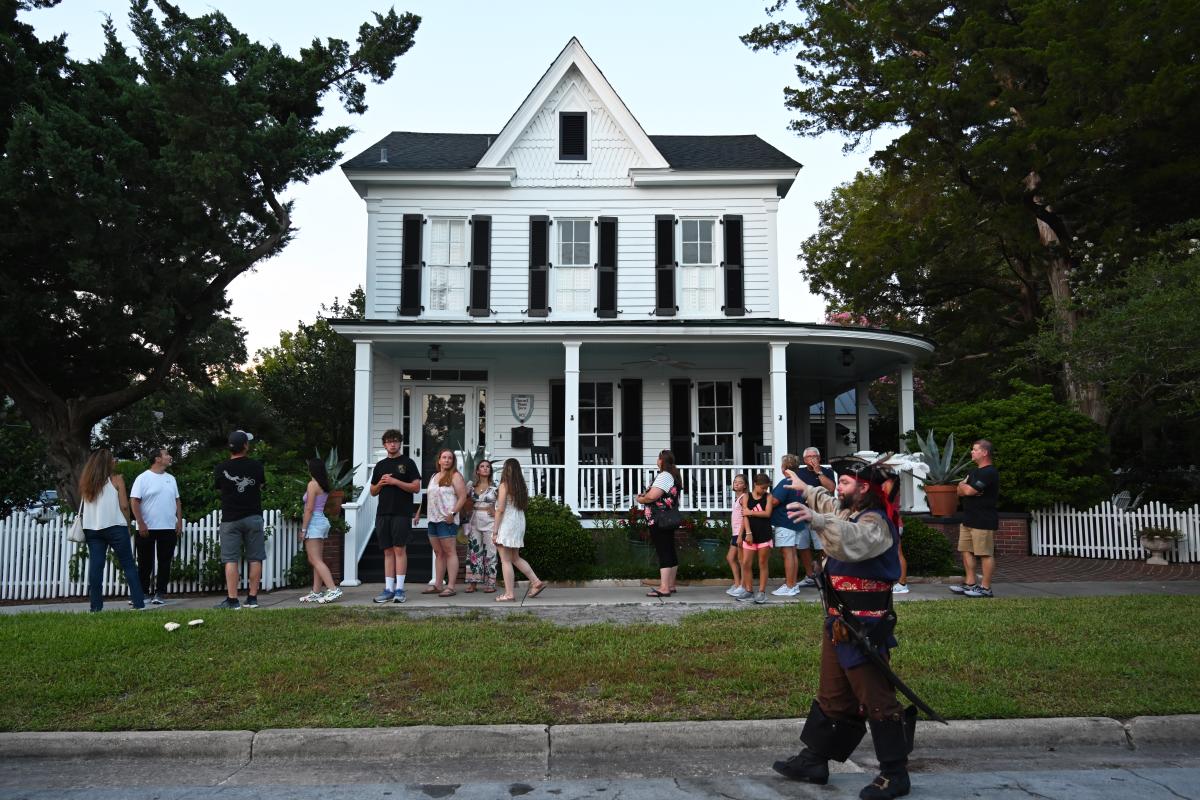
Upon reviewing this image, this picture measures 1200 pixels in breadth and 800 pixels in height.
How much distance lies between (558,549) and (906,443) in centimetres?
704

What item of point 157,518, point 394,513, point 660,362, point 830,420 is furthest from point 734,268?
point 157,518

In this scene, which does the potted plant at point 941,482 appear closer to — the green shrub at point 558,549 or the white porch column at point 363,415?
the green shrub at point 558,549

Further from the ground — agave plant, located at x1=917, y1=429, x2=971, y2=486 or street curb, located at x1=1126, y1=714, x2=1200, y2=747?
agave plant, located at x1=917, y1=429, x2=971, y2=486

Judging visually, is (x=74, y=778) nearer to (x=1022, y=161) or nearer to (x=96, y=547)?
(x=96, y=547)

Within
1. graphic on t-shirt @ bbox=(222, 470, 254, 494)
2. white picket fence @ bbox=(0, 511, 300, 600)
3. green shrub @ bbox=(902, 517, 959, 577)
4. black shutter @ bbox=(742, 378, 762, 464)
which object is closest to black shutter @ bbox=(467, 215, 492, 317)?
black shutter @ bbox=(742, 378, 762, 464)

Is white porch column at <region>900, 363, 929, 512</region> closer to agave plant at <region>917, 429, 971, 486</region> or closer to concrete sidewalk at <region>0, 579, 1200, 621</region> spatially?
agave plant at <region>917, 429, 971, 486</region>

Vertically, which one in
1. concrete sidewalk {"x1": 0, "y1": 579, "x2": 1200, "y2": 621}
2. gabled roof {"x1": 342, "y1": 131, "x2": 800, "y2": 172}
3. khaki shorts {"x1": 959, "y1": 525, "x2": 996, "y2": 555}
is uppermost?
gabled roof {"x1": 342, "y1": 131, "x2": 800, "y2": 172}

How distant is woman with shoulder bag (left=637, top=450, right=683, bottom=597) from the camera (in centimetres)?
972

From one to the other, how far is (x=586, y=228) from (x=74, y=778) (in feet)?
43.1

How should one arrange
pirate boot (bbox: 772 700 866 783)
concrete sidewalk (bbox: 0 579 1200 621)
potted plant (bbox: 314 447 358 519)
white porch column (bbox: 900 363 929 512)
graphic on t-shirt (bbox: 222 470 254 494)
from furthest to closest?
white porch column (bbox: 900 363 929 512), potted plant (bbox: 314 447 358 519), concrete sidewalk (bbox: 0 579 1200 621), graphic on t-shirt (bbox: 222 470 254 494), pirate boot (bbox: 772 700 866 783)

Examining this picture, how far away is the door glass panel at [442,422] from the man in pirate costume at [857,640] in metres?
12.2

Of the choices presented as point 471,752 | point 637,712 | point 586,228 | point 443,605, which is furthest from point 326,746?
point 586,228

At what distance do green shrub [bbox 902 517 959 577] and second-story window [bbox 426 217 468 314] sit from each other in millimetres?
8959

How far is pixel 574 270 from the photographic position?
16328mm
